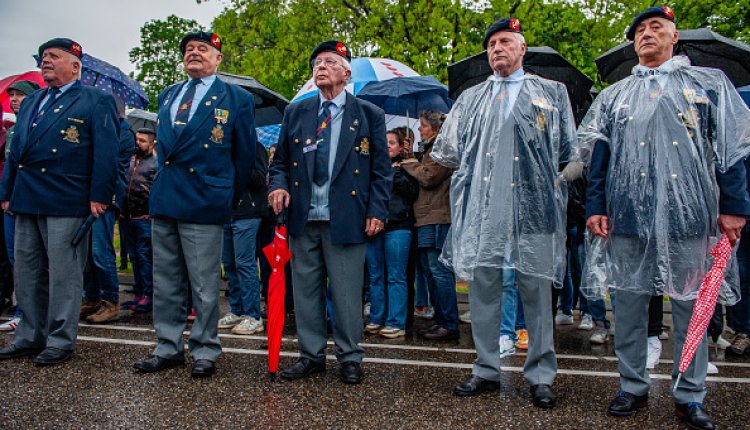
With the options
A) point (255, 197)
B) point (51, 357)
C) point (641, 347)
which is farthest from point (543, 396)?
point (255, 197)

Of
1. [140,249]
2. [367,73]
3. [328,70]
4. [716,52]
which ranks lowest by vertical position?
[140,249]

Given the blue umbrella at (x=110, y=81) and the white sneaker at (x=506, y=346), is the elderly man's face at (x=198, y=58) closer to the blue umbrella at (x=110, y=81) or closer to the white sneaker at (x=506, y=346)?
the white sneaker at (x=506, y=346)

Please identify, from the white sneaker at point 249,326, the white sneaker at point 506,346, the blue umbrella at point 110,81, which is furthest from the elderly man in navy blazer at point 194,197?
the blue umbrella at point 110,81

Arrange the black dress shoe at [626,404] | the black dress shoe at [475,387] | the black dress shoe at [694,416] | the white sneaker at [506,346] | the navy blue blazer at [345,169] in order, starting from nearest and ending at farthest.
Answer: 1. the black dress shoe at [694,416]
2. the black dress shoe at [626,404]
3. the black dress shoe at [475,387]
4. the navy blue blazer at [345,169]
5. the white sneaker at [506,346]

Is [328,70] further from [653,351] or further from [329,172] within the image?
[653,351]

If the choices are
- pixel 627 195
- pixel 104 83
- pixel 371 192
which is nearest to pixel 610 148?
pixel 627 195

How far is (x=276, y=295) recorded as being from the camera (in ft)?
13.7

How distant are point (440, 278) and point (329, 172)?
6.58ft

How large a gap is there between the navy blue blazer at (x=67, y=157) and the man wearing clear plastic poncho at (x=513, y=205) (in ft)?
8.46

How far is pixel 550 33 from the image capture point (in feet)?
72.9

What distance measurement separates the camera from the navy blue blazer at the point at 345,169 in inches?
167

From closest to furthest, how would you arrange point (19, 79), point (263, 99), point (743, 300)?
point (743, 300) < point (263, 99) < point (19, 79)

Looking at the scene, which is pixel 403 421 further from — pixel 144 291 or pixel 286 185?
pixel 144 291

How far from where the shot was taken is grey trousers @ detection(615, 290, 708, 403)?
346 cm
